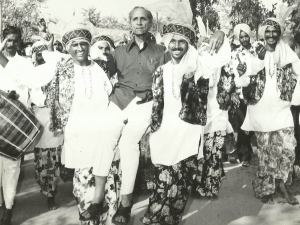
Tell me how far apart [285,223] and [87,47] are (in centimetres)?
263

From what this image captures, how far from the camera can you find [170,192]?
4188 millimetres

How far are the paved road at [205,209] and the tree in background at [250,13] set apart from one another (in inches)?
78.9

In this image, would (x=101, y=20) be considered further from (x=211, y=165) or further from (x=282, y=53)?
(x=211, y=165)

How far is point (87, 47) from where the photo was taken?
4.11 metres

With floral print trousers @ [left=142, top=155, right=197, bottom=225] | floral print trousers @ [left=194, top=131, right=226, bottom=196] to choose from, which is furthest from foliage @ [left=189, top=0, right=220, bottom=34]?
floral print trousers @ [left=142, top=155, right=197, bottom=225]

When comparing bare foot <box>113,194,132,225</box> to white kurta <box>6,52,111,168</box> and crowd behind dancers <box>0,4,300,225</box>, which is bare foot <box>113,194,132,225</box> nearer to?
crowd behind dancers <box>0,4,300,225</box>

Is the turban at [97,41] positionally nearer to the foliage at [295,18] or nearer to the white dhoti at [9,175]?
the white dhoti at [9,175]

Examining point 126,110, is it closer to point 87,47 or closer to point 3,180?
point 87,47

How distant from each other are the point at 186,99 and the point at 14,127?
1.58 metres

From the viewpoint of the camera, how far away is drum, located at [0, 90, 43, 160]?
3.99 m

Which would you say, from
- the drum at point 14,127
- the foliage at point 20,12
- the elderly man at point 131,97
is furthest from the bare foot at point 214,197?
the foliage at point 20,12

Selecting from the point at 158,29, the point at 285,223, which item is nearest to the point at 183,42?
the point at 158,29

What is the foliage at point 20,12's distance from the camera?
463cm

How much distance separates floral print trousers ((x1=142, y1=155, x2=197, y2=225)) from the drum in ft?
4.02
